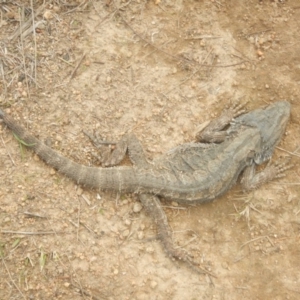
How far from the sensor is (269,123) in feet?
21.7

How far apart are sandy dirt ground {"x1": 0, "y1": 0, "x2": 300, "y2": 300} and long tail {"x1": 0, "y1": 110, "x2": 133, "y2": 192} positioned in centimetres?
15

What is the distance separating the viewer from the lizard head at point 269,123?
6.60m

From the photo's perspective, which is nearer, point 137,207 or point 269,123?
point 137,207

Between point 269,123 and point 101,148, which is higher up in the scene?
point 269,123

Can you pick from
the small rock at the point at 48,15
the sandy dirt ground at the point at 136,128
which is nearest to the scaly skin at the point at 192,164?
the sandy dirt ground at the point at 136,128

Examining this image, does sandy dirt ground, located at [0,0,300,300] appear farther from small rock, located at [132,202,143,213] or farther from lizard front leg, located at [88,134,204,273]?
lizard front leg, located at [88,134,204,273]

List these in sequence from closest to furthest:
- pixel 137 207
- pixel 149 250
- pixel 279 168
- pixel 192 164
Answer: pixel 149 250
pixel 137 207
pixel 192 164
pixel 279 168

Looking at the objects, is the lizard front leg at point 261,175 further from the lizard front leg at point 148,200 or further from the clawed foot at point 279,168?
the lizard front leg at point 148,200

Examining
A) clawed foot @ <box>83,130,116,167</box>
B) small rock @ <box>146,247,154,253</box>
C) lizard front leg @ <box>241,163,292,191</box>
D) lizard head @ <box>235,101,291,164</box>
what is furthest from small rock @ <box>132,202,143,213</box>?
lizard head @ <box>235,101,291,164</box>

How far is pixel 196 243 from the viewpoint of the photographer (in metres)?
6.34

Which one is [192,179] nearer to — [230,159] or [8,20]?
[230,159]

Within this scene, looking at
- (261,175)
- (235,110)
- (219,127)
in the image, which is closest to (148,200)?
(219,127)

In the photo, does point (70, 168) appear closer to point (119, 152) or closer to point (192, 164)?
point (119, 152)

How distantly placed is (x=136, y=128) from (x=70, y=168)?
1082 millimetres
